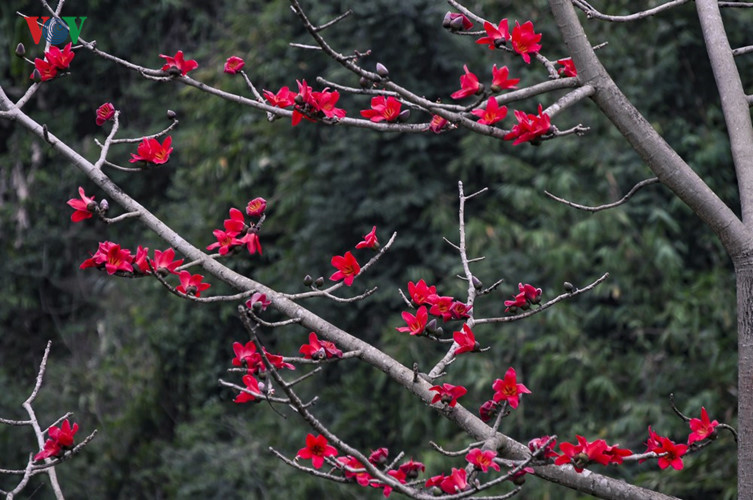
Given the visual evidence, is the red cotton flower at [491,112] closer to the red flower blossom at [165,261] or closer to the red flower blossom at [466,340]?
the red flower blossom at [466,340]

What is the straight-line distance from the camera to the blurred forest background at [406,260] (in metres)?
4.10

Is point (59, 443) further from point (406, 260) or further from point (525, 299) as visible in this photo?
point (406, 260)

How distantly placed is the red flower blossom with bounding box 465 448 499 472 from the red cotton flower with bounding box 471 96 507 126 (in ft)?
1.46

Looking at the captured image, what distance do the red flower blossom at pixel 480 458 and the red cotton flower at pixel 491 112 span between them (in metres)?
0.44

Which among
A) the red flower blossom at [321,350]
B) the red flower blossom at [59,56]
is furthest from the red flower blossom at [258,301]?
the red flower blossom at [59,56]

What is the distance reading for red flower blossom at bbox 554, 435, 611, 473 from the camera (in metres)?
1.17

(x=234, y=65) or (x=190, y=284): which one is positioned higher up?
(x=234, y=65)

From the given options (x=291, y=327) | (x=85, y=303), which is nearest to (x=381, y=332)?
(x=291, y=327)

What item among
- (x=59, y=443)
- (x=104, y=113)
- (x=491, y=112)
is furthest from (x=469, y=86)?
(x=59, y=443)

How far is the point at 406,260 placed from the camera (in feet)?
16.1

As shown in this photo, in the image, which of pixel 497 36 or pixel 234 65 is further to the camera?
pixel 234 65

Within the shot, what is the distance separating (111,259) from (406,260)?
12.0 ft

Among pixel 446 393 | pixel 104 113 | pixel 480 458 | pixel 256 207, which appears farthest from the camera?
pixel 104 113

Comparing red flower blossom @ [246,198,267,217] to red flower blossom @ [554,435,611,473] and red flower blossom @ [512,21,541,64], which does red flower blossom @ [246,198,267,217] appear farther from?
red flower blossom @ [554,435,611,473]
